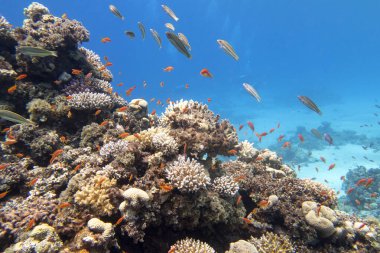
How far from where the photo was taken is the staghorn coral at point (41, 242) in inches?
157

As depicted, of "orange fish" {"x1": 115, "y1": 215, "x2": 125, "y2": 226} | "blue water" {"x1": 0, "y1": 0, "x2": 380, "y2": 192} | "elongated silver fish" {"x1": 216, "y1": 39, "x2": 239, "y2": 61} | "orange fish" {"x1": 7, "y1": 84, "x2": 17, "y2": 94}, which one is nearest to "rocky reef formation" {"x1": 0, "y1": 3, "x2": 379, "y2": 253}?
"orange fish" {"x1": 115, "y1": 215, "x2": 125, "y2": 226}

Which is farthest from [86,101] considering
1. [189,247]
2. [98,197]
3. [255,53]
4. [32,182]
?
[255,53]

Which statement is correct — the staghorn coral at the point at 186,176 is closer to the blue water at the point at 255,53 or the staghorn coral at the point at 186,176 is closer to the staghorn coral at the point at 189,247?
the staghorn coral at the point at 189,247

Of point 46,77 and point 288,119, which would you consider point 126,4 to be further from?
point 46,77

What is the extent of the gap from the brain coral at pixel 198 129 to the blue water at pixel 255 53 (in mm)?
44358

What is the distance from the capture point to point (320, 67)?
12644 centimetres

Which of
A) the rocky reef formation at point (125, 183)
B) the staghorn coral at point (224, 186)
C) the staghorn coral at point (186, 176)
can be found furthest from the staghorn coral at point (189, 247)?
the staghorn coral at point (224, 186)

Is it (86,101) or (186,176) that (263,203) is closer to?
(186,176)

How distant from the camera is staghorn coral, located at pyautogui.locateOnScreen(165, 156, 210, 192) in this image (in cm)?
464

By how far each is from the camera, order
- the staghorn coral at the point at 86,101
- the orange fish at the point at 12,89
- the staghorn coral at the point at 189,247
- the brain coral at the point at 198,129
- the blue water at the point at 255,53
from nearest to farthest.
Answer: the staghorn coral at the point at 189,247
the brain coral at the point at 198,129
the staghorn coral at the point at 86,101
the orange fish at the point at 12,89
the blue water at the point at 255,53

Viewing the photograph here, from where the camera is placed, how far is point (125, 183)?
512 cm

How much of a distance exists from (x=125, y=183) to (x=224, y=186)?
2.11 meters

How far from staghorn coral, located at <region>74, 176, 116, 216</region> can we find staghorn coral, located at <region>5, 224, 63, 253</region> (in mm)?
641

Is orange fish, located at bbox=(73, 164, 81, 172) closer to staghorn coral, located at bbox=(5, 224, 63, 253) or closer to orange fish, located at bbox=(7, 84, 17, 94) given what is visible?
staghorn coral, located at bbox=(5, 224, 63, 253)
